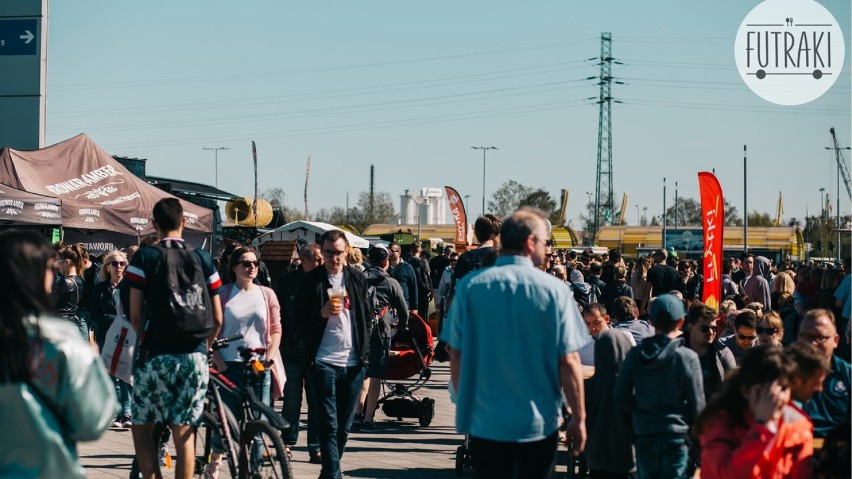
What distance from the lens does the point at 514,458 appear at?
4.99 m

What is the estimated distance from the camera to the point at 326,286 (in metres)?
8.05

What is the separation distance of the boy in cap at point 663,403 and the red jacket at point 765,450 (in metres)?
1.94

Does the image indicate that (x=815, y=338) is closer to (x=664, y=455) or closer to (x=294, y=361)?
(x=664, y=455)

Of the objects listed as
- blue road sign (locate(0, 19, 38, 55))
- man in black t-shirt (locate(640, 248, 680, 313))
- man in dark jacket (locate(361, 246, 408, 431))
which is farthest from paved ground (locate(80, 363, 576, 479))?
blue road sign (locate(0, 19, 38, 55))

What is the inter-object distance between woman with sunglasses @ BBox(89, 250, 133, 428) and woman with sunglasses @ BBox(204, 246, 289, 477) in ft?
9.65

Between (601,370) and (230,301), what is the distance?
2.86 m

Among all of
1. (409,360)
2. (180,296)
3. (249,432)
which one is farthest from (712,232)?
(180,296)

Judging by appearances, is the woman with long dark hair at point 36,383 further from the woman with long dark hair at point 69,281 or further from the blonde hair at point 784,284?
the blonde hair at point 784,284

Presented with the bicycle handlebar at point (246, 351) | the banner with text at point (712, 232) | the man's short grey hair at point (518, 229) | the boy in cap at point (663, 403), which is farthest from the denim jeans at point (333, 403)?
the banner with text at point (712, 232)

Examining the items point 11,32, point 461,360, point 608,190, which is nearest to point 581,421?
point 461,360

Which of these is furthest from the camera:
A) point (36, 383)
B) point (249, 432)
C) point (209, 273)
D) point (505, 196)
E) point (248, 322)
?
point (505, 196)

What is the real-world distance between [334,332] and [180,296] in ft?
5.75

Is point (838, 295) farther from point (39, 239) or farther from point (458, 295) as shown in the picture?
point (39, 239)

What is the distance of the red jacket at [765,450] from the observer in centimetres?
408
